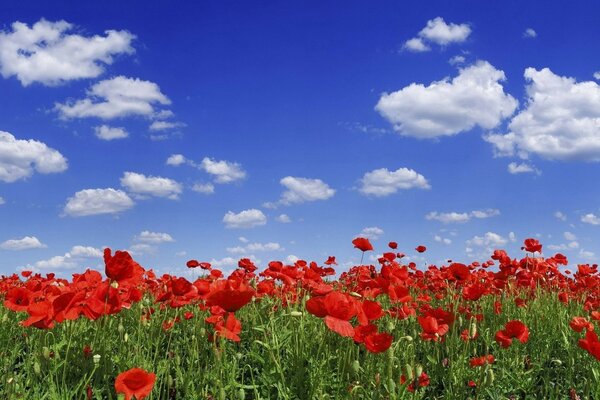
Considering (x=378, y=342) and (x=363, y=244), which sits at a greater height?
(x=363, y=244)

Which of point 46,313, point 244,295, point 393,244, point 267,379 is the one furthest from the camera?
point 393,244

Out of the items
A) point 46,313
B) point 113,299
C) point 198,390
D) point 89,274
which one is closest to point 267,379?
point 198,390

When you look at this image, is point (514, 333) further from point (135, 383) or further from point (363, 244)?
point (135, 383)

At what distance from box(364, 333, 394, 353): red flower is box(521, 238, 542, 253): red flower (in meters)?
4.23

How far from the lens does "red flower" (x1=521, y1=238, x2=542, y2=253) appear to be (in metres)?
6.96

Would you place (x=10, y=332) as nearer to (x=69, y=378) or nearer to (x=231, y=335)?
(x=69, y=378)

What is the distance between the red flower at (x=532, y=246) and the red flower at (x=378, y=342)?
4229mm

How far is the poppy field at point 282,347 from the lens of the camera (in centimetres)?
355

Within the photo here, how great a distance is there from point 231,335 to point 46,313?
45.0 inches

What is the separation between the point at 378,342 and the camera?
3.40 meters

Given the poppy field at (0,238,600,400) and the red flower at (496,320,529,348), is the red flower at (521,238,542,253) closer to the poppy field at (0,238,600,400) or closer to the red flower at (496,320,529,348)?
the poppy field at (0,238,600,400)

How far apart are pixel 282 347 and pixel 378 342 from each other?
6.41 ft

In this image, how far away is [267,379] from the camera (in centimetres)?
432

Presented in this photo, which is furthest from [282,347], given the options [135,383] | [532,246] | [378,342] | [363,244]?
[532,246]
